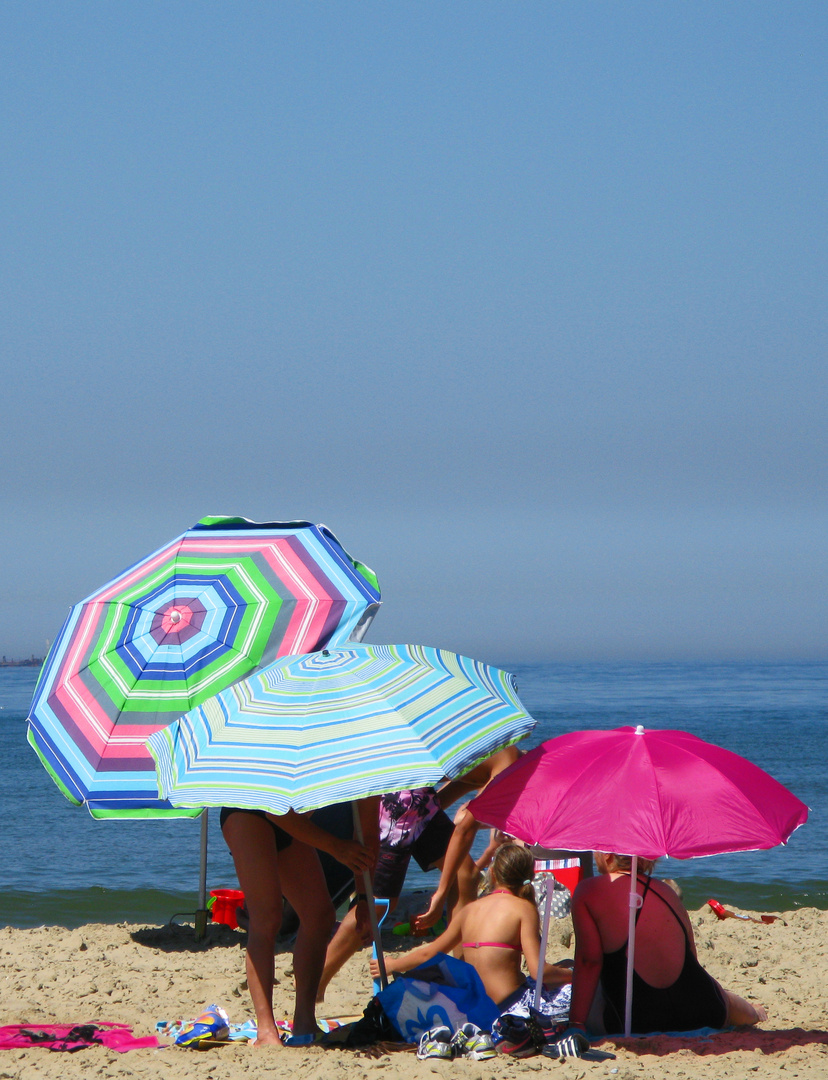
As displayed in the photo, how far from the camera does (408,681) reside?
3.81m

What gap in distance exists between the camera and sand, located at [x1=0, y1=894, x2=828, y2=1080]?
143 inches

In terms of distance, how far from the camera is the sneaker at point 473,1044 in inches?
148

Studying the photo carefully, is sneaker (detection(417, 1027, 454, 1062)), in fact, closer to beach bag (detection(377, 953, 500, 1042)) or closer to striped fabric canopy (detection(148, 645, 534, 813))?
beach bag (detection(377, 953, 500, 1042))

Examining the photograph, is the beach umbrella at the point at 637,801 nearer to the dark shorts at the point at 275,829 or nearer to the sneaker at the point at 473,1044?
the sneaker at the point at 473,1044

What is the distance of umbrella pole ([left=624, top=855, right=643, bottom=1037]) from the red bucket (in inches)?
140

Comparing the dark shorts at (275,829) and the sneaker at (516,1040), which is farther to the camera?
the dark shorts at (275,829)

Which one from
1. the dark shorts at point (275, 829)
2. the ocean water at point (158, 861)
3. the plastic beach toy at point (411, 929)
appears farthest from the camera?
the ocean water at point (158, 861)

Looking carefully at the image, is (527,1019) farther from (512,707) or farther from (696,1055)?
(512,707)

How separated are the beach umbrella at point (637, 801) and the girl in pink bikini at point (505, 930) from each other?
→ 0.56 m

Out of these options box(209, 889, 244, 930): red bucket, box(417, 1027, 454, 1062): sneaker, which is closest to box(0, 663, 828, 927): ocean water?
box(209, 889, 244, 930): red bucket

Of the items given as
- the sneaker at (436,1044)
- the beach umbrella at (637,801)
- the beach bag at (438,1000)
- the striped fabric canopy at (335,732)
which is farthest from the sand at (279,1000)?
the striped fabric canopy at (335,732)

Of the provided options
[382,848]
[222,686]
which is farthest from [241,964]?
[222,686]

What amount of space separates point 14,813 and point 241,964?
9.34 meters

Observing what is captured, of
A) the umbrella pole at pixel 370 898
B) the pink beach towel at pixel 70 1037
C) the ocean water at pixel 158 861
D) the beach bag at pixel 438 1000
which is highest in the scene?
the umbrella pole at pixel 370 898
